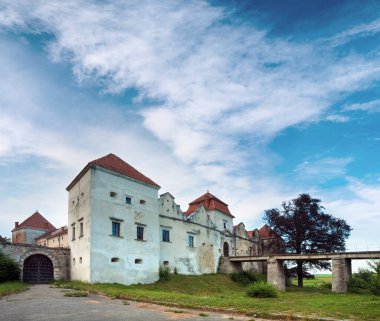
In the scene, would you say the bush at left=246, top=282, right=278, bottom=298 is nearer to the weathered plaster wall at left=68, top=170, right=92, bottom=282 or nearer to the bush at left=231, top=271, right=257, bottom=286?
the weathered plaster wall at left=68, top=170, right=92, bottom=282

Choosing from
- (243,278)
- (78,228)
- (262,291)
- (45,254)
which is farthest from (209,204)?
(262,291)

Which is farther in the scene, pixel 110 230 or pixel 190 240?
pixel 190 240

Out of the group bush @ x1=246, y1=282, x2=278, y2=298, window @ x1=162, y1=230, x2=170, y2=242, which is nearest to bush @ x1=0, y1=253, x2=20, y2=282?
window @ x1=162, y1=230, x2=170, y2=242

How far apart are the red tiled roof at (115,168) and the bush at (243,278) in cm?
1487

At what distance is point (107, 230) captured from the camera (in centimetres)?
2842

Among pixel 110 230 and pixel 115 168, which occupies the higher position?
pixel 115 168

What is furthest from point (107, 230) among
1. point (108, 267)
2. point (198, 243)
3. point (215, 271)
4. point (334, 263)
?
point (334, 263)

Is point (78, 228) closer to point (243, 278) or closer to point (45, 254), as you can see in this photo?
point (45, 254)

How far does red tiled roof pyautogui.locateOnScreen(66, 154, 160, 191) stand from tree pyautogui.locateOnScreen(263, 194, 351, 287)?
17.3 meters

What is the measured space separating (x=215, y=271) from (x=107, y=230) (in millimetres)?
17688

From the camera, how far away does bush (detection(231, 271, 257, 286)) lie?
40156 millimetres

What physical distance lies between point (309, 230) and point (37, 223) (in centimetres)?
4279

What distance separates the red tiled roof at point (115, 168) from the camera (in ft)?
96.2

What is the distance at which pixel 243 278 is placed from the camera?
134 ft
